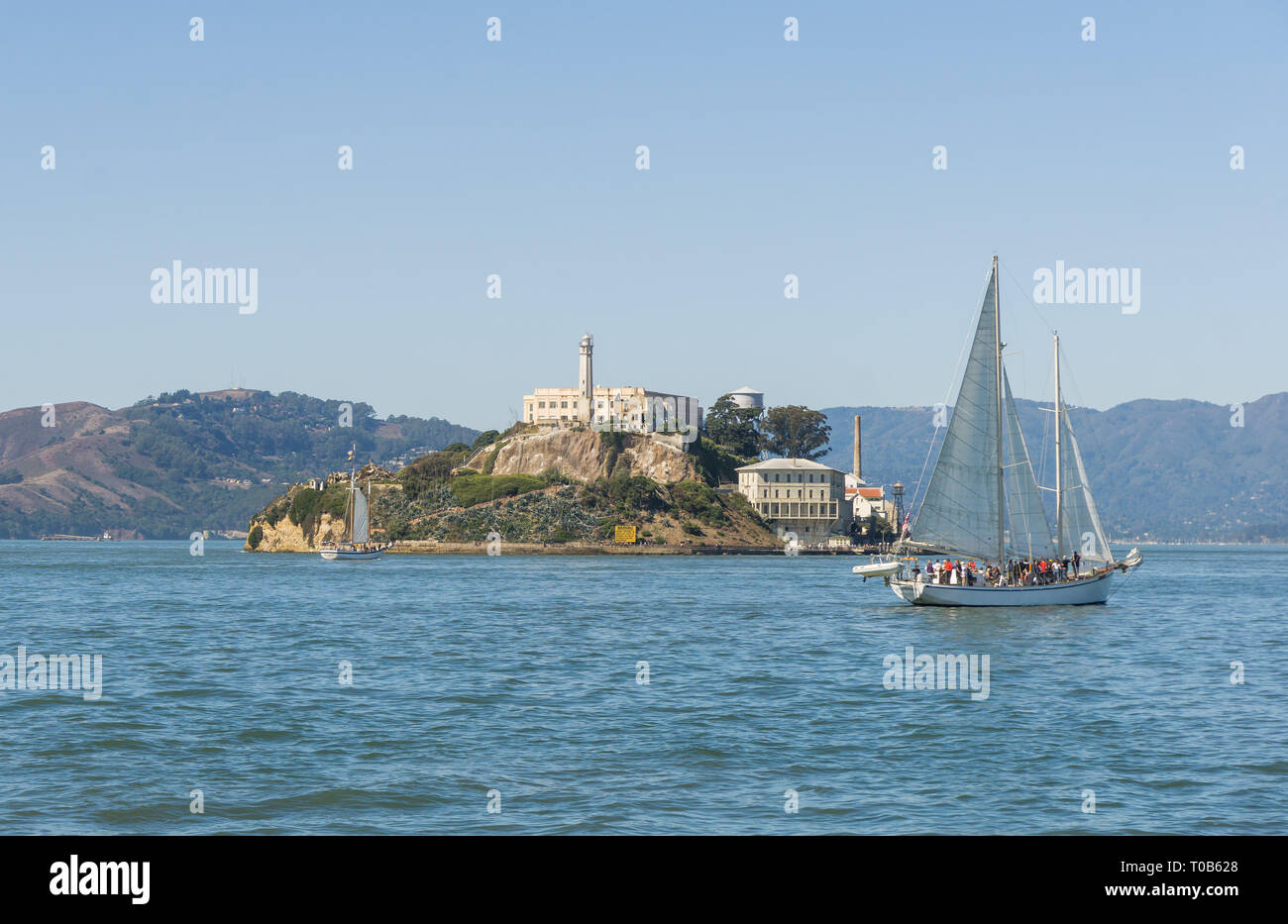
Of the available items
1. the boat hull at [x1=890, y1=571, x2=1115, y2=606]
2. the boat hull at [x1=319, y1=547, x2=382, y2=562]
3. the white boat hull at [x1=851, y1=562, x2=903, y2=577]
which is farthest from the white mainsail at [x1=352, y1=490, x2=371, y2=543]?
the boat hull at [x1=890, y1=571, x2=1115, y2=606]

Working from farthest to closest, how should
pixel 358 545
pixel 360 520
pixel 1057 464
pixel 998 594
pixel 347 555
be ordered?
pixel 360 520 → pixel 358 545 → pixel 347 555 → pixel 1057 464 → pixel 998 594

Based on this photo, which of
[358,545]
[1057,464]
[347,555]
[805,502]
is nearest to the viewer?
[1057,464]

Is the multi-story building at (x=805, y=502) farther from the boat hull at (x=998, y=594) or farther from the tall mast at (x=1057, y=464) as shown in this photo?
the boat hull at (x=998, y=594)

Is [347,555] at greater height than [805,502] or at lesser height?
lesser

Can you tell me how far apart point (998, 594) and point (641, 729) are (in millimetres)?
40490

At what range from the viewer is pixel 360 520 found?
173750 millimetres

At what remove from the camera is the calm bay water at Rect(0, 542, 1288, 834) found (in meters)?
19.2

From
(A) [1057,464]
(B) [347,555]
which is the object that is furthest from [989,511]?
(B) [347,555]

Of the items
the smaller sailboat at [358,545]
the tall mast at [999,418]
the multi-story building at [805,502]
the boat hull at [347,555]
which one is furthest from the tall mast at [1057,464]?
the multi-story building at [805,502]

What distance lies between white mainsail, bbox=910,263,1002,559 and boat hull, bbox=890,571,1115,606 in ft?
9.17

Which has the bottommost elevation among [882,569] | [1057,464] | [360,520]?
[882,569]

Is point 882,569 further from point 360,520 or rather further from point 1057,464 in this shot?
point 360,520

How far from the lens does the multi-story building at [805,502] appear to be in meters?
197
